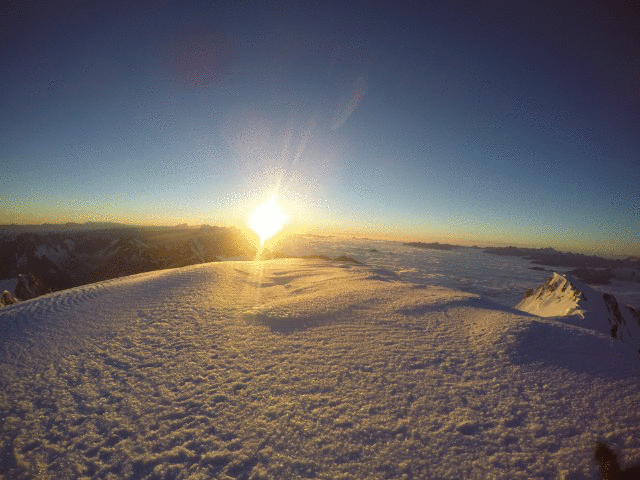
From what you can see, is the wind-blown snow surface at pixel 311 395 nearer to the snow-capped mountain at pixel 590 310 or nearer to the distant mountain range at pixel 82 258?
the snow-capped mountain at pixel 590 310

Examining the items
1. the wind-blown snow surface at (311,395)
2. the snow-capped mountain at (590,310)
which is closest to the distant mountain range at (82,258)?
the wind-blown snow surface at (311,395)

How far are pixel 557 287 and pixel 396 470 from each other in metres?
8.47

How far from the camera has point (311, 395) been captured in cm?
271

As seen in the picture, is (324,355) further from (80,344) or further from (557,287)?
(557,287)

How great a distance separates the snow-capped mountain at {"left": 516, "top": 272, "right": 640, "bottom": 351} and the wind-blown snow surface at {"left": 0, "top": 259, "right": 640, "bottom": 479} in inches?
103

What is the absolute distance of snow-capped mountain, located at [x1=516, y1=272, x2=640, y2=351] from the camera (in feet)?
18.3

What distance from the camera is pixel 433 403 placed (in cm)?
255

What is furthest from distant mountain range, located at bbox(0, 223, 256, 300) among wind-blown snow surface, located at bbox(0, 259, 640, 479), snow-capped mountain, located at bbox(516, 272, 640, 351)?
snow-capped mountain, located at bbox(516, 272, 640, 351)

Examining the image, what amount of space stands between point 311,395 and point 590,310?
22.1 feet

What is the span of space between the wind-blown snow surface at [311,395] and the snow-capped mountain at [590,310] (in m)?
2.62

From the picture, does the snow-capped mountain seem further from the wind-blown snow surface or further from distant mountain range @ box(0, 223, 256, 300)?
distant mountain range @ box(0, 223, 256, 300)

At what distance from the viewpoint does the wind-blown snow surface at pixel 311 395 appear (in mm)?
2039

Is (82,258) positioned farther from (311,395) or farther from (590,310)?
(590,310)

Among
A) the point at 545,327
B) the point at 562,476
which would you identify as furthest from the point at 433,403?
the point at 545,327
